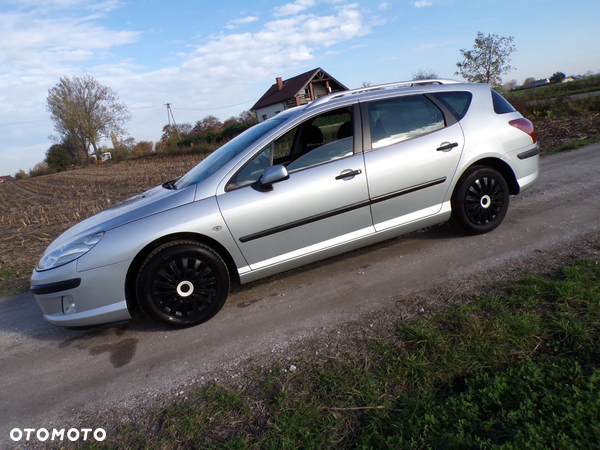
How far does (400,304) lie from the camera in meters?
3.37

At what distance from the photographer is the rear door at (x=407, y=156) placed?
4.00 meters

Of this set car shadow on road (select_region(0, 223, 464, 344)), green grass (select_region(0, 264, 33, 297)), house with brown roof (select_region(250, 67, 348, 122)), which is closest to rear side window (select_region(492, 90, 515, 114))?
car shadow on road (select_region(0, 223, 464, 344))

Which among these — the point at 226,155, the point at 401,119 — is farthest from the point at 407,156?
the point at 226,155

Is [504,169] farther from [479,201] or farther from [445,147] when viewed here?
[445,147]

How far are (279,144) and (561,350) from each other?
9.23 feet

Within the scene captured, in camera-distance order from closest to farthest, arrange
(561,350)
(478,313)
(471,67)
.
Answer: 1. (561,350)
2. (478,313)
3. (471,67)

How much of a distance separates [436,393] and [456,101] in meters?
3.31

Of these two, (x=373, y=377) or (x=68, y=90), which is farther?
(x=68, y=90)

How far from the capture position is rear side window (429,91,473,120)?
4.40m

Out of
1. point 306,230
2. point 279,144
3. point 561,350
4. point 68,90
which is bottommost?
point 561,350

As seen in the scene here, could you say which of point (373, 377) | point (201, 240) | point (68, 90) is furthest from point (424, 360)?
point (68, 90)

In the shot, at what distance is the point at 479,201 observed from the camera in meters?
4.47

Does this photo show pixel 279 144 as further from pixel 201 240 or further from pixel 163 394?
pixel 163 394

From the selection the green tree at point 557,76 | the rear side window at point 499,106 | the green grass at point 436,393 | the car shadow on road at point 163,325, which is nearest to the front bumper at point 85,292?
the car shadow on road at point 163,325
